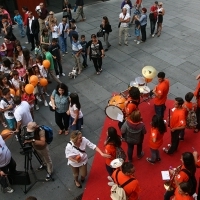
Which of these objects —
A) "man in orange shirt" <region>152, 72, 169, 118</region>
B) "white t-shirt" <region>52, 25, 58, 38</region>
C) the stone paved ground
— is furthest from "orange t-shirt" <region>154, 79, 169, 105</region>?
"white t-shirt" <region>52, 25, 58, 38</region>

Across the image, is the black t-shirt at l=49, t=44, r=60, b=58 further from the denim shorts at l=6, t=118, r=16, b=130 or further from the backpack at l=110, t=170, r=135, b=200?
the backpack at l=110, t=170, r=135, b=200

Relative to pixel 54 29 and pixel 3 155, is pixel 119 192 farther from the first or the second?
pixel 54 29

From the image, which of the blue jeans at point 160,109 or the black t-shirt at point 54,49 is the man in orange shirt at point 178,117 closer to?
the blue jeans at point 160,109

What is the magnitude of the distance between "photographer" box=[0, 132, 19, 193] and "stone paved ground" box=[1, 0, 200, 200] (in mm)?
275

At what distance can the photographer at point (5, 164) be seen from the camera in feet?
18.7

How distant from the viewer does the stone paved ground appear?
661 cm

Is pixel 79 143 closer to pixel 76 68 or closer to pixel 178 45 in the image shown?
pixel 76 68

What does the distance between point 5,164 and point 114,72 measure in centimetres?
584

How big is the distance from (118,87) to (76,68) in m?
1.90

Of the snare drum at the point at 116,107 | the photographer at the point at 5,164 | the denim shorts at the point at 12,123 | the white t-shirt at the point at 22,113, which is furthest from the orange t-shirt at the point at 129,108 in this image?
the denim shorts at the point at 12,123

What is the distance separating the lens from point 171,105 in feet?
28.5

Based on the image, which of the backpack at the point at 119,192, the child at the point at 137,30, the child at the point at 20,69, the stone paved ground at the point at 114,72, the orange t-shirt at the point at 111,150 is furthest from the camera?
the child at the point at 137,30

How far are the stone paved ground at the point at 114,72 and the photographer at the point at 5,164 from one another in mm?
275

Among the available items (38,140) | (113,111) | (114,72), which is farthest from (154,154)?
(114,72)
